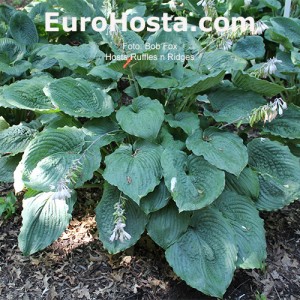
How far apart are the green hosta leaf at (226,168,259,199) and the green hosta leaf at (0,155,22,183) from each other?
4.52 ft

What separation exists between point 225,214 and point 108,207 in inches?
27.2

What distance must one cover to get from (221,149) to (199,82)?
1.41ft

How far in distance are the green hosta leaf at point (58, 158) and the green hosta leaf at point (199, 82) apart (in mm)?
679

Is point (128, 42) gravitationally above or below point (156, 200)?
above

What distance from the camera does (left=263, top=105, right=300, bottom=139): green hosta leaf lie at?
291 cm

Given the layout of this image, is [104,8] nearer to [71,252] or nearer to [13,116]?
[13,116]

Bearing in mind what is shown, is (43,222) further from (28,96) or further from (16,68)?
(16,68)

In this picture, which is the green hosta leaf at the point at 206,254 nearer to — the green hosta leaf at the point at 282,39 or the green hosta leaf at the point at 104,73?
the green hosta leaf at the point at 104,73

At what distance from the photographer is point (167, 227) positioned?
8.14 ft

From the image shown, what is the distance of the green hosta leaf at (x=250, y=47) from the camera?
387cm

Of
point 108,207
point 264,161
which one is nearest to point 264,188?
point 264,161

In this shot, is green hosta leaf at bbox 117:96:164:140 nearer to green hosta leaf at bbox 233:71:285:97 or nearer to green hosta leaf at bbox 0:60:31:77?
green hosta leaf at bbox 233:71:285:97

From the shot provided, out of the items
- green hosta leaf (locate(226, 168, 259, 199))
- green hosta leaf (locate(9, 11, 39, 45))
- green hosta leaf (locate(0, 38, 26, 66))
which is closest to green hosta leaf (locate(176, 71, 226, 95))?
green hosta leaf (locate(226, 168, 259, 199))

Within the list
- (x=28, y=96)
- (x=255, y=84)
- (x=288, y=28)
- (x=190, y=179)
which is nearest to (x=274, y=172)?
(x=255, y=84)
